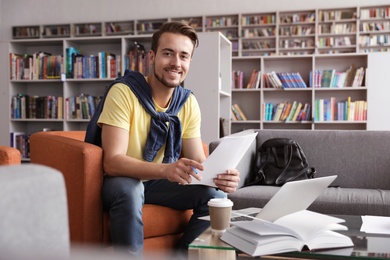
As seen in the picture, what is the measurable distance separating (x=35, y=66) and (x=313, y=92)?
3.41 meters

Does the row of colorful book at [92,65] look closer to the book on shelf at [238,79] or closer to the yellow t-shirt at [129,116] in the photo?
the book on shelf at [238,79]

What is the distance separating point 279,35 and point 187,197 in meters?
5.10

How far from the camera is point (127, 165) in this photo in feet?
5.95

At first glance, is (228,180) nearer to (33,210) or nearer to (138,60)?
(33,210)

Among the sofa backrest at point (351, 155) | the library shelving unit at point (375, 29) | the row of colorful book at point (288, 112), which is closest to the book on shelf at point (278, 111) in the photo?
the row of colorful book at point (288, 112)

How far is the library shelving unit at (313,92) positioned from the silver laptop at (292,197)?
4.26m

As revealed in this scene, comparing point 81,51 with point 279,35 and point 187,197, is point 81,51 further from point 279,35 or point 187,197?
point 187,197

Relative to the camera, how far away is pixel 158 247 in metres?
1.92

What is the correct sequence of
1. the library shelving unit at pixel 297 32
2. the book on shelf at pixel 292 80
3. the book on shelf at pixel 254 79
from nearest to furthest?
1. the book on shelf at pixel 292 80
2. the book on shelf at pixel 254 79
3. the library shelving unit at pixel 297 32

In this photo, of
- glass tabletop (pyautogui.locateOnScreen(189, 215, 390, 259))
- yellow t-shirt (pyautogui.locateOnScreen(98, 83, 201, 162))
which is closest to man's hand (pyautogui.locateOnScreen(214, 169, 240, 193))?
glass tabletop (pyautogui.locateOnScreen(189, 215, 390, 259))

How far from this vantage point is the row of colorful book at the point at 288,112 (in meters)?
5.75

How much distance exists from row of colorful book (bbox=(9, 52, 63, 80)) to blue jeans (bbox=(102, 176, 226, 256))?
3.88m

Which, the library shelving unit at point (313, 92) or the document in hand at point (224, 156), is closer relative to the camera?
the document in hand at point (224, 156)

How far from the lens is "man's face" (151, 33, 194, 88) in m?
2.08
